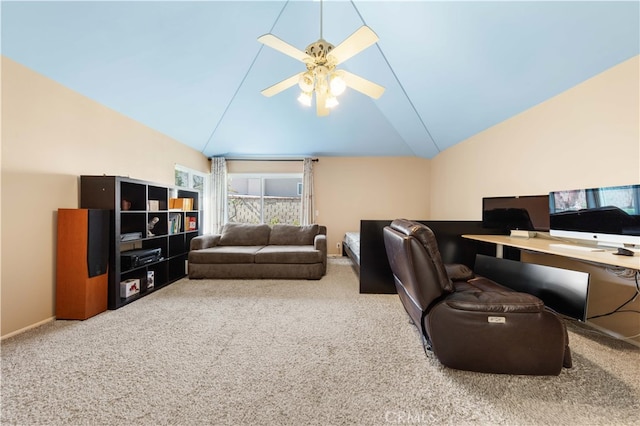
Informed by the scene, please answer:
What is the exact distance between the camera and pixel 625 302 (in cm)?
197

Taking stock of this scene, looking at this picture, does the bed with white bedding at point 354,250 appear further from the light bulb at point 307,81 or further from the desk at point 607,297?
the light bulb at point 307,81

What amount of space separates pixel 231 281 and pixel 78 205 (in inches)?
78.6

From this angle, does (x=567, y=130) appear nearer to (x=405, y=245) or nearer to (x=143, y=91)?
(x=405, y=245)

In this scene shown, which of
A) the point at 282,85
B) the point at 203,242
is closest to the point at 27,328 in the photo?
the point at 203,242

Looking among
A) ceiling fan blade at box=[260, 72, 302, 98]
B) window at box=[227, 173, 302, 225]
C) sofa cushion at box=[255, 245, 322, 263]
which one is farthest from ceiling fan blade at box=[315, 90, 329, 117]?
window at box=[227, 173, 302, 225]

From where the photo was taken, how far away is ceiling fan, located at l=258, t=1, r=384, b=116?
174 cm

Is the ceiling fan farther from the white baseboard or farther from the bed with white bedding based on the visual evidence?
the white baseboard

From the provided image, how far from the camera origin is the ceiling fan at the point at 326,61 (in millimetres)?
1741

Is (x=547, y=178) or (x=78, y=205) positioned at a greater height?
(x=547, y=178)

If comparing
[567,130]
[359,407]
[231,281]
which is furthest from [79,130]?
[567,130]

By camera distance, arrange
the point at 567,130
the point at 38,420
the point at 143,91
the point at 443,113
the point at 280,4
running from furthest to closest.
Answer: the point at 443,113, the point at 143,91, the point at 280,4, the point at 567,130, the point at 38,420

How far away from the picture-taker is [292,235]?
4422 millimetres

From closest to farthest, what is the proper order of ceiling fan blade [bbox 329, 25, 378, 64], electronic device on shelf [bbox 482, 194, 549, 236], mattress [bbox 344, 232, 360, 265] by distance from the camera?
ceiling fan blade [bbox 329, 25, 378, 64], electronic device on shelf [bbox 482, 194, 549, 236], mattress [bbox 344, 232, 360, 265]

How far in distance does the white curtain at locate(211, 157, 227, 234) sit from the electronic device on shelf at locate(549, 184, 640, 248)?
5540mm
